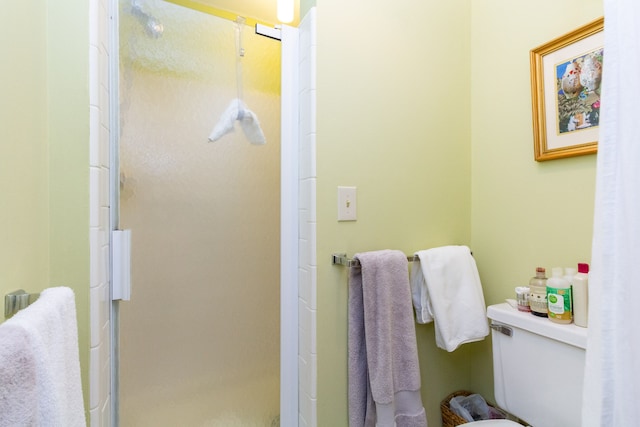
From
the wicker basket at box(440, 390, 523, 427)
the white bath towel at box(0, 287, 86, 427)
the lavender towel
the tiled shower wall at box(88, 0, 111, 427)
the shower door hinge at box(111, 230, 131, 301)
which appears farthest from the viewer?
the wicker basket at box(440, 390, 523, 427)

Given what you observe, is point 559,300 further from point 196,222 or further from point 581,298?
point 196,222

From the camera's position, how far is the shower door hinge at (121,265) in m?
0.92

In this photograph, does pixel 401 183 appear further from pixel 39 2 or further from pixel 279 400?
pixel 39 2

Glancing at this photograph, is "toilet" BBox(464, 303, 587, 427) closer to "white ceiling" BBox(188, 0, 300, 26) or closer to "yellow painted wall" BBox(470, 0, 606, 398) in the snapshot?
"yellow painted wall" BBox(470, 0, 606, 398)

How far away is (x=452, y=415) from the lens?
3.96 feet

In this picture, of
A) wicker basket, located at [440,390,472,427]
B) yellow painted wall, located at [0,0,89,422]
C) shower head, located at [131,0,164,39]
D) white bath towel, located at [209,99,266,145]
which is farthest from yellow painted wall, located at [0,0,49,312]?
wicker basket, located at [440,390,472,427]

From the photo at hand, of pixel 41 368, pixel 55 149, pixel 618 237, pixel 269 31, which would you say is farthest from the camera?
pixel 269 31

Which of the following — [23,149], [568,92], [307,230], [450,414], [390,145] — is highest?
[568,92]

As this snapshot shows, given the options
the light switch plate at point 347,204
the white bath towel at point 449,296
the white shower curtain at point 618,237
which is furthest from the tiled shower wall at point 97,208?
the white shower curtain at point 618,237

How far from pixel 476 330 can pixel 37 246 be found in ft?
4.40

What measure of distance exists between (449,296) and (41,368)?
1.11 meters

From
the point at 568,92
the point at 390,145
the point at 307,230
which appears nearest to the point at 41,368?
the point at 307,230

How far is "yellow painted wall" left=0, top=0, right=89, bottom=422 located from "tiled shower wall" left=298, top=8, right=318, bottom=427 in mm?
617

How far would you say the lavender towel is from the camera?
3.34ft
